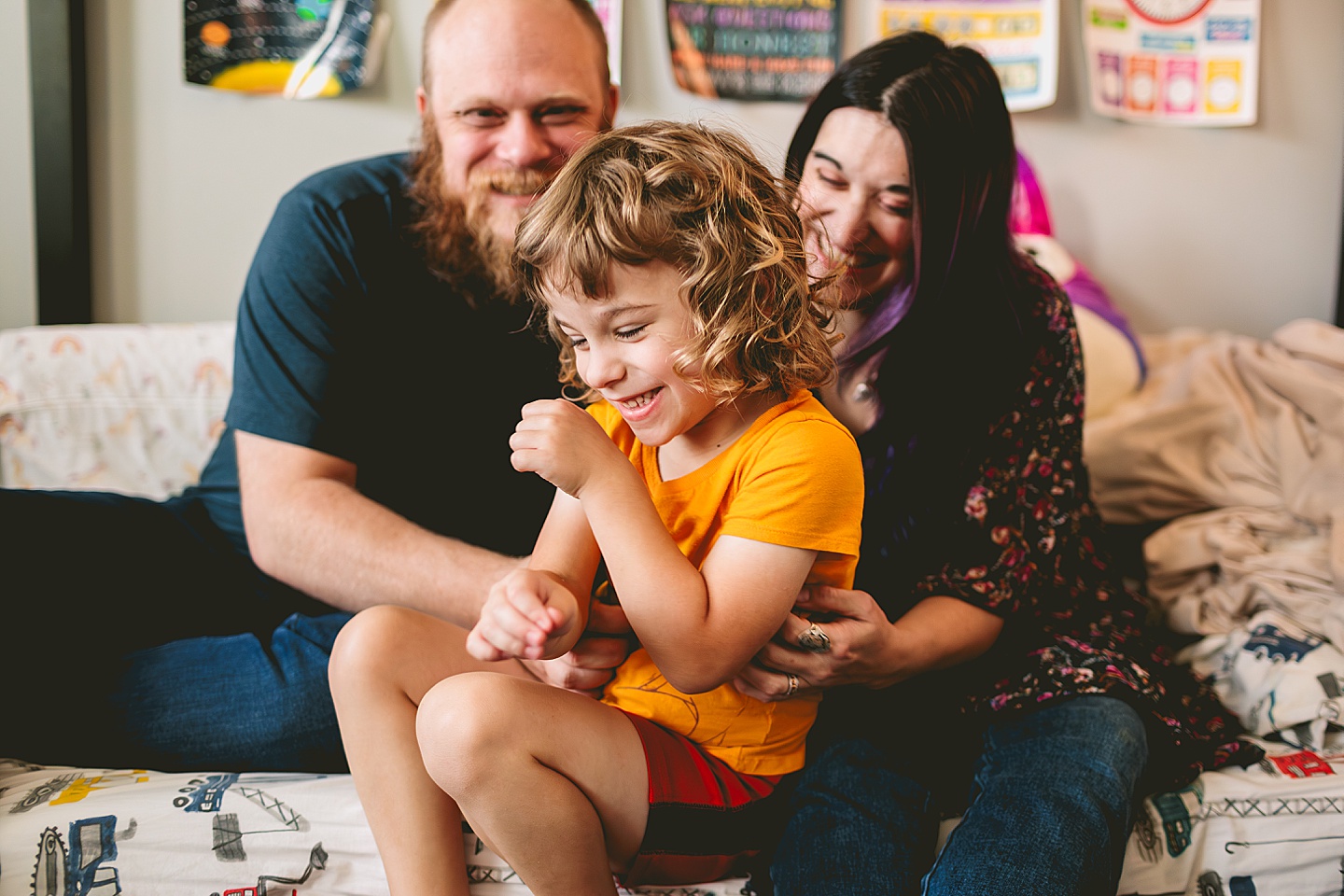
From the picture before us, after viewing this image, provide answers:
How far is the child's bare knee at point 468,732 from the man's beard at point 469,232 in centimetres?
67

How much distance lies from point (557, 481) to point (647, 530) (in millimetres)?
88

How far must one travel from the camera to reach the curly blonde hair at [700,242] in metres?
0.84

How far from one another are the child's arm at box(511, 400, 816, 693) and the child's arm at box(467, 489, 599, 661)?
6cm

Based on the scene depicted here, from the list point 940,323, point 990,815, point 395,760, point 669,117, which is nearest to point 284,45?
point 669,117

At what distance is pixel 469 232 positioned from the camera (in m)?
1.37

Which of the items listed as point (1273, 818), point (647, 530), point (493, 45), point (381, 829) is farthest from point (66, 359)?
point (1273, 818)

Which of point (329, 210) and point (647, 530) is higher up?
point (329, 210)

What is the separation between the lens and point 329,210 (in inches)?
55.0

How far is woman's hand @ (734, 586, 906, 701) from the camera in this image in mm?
937

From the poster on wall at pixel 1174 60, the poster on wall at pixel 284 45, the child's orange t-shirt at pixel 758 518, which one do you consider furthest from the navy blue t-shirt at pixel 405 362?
the poster on wall at pixel 1174 60

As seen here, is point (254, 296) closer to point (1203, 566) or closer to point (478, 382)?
point (478, 382)

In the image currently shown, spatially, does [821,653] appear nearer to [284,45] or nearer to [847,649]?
[847,649]

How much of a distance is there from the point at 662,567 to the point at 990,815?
1.55 ft

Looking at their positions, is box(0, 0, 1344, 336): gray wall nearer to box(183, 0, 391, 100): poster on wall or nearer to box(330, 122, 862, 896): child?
Result: box(183, 0, 391, 100): poster on wall
